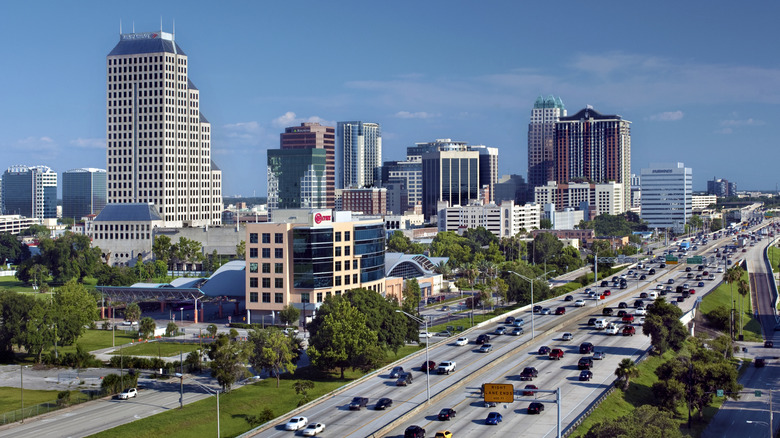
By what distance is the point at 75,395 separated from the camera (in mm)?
101938

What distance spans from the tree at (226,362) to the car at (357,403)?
660 inches

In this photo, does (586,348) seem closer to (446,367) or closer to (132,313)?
(446,367)

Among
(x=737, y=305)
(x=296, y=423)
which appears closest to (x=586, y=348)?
(x=296, y=423)

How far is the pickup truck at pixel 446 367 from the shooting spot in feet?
334

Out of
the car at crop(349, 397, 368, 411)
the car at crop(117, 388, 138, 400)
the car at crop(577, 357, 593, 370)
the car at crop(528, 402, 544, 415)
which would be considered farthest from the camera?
the car at crop(577, 357, 593, 370)

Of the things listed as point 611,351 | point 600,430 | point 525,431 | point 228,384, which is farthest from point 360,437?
point 611,351

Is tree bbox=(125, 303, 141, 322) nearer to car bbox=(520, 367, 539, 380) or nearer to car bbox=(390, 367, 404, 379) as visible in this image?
car bbox=(390, 367, 404, 379)

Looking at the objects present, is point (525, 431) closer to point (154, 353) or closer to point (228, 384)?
point (228, 384)

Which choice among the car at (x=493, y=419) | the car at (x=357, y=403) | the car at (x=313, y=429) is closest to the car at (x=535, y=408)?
the car at (x=493, y=419)

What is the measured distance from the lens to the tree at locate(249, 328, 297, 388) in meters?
104

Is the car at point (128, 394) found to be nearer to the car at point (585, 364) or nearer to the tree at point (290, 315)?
the tree at point (290, 315)

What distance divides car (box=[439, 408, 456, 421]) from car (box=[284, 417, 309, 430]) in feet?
41.1

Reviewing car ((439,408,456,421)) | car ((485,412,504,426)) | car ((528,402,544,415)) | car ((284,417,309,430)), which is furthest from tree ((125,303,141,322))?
car ((528,402,544,415))

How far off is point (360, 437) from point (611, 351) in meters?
52.0
